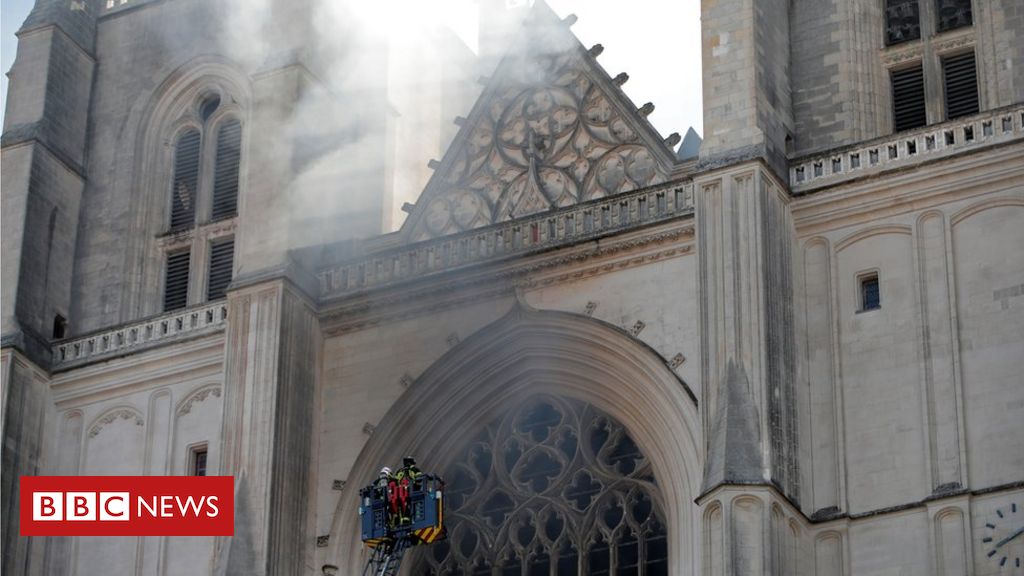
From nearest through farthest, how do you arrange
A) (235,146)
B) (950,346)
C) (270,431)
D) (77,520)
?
(950,346)
(270,431)
(77,520)
(235,146)

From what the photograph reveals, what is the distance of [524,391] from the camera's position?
31250 mm

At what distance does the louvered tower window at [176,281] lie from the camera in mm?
35094

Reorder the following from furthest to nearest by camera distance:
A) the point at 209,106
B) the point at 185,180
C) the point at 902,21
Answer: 1. the point at 209,106
2. the point at 185,180
3. the point at 902,21

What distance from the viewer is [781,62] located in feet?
104

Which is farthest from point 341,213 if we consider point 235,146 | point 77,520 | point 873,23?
point 873,23

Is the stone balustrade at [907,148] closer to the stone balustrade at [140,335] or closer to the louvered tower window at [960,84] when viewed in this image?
the louvered tower window at [960,84]

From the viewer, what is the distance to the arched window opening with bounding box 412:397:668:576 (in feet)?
98.0

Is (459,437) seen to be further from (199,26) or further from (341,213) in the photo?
(199,26)

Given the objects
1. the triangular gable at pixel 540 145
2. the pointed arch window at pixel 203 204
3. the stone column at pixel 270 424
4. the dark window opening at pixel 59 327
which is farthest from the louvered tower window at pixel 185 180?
the triangular gable at pixel 540 145

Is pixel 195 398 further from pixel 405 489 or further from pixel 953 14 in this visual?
pixel 953 14

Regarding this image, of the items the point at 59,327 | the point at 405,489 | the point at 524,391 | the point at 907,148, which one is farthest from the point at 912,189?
the point at 59,327

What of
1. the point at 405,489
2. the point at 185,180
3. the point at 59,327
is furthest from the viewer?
the point at 185,180

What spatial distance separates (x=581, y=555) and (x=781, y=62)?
22.2 feet

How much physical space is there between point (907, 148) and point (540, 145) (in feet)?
18.7
